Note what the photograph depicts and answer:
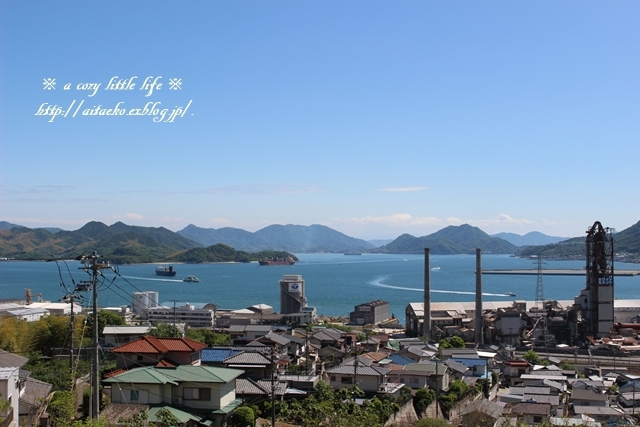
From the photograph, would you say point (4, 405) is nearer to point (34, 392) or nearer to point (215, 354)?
point (34, 392)

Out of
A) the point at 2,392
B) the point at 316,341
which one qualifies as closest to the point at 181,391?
the point at 2,392

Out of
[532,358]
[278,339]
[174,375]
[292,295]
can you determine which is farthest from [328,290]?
[174,375]

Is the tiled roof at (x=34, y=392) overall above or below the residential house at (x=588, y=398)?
above

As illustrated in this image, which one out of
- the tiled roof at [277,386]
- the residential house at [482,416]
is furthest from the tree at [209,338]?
the residential house at [482,416]

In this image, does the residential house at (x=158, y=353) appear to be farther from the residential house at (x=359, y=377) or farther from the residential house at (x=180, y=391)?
the residential house at (x=359, y=377)

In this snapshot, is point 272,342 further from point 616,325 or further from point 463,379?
point 616,325

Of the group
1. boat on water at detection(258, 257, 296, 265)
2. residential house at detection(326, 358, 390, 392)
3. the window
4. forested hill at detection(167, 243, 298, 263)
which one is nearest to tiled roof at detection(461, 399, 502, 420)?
residential house at detection(326, 358, 390, 392)
